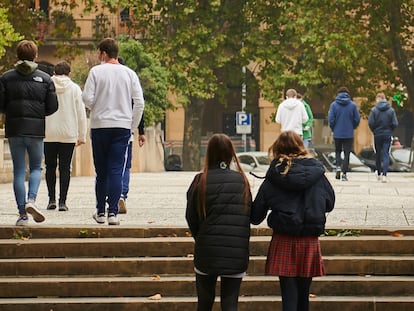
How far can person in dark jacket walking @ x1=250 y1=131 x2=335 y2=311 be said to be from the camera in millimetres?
9211

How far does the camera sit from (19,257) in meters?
12.1

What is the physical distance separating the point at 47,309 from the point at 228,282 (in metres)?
2.69

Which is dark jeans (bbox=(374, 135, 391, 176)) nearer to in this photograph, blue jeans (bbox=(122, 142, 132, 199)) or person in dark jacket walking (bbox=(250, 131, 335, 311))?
blue jeans (bbox=(122, 142, 132, 199))

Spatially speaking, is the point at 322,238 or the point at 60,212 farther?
the point at 60,212

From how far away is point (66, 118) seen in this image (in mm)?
14625

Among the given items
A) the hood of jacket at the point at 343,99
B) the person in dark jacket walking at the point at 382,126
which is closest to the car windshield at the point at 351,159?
the hood of jacket at the point at 343,99

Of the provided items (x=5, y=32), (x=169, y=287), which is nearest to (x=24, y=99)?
(x=169, y=287)

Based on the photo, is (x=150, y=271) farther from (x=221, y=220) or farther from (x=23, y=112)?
(x=221, y=220)

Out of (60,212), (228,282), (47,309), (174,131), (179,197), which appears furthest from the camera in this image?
(174,131)

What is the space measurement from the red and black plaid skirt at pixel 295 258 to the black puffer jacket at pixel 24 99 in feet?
13.4

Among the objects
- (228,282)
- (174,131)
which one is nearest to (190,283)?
(228,282)

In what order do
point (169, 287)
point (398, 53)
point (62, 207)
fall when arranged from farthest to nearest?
1. point (398, 53)
2. point (62, 207)
3. point (169, 287)

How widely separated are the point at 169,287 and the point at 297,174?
2632 mm

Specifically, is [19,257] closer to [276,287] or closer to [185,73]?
[276,287]
